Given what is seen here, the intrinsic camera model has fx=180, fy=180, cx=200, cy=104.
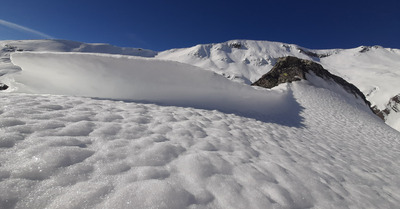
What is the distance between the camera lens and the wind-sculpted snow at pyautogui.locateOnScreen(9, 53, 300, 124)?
4.46m

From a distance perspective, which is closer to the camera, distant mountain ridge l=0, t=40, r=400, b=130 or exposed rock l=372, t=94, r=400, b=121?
exposed rock l=372, t=94, r=400, b=121

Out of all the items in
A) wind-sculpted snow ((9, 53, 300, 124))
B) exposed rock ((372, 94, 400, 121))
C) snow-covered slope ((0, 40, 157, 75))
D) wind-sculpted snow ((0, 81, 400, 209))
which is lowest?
exposed rock ((372, 94, 400, 121))

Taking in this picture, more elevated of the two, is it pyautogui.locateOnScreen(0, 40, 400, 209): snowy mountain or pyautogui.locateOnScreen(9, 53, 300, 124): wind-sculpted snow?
pyautogui.locateOnScreen(9, 53, 300, 124): wind-sculpted snow

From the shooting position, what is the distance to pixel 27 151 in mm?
1583

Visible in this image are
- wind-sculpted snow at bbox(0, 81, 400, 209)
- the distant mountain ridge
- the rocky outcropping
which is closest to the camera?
wind-sculpted snow at bbox(0, 81, 400, 209)

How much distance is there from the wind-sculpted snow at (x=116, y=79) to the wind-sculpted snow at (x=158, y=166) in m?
1.39

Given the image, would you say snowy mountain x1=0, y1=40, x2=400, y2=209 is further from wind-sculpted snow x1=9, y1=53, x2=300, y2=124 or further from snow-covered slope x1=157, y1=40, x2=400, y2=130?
snow-covered slope x1=157, y1=40, x2=400, y2=130

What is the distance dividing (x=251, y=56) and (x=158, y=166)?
68950 mm

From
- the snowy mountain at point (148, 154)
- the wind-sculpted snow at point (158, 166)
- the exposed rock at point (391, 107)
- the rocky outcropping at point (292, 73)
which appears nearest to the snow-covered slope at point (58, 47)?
the rocky outcropping at point (292, 73)

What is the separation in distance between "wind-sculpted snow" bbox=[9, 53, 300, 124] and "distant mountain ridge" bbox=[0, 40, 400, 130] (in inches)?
1569

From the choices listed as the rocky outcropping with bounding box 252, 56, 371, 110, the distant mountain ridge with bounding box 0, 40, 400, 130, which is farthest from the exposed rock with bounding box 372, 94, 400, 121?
the rocky outcropping with bounding box 252, 56, 371, 110

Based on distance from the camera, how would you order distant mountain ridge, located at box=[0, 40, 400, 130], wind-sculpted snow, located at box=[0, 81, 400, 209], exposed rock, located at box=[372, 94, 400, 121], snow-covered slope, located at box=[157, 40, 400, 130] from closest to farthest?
wind-sculpted snow, located at box=[0, 81, 400, 209] < exposed rock, located at box=[372, 94, 400, 121] < snow-covered slope, located at box=[157, 40, 400, 130] < distant mountain ridge, located at box=[0, 40, 400, 130]

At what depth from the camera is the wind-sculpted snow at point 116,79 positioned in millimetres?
4457

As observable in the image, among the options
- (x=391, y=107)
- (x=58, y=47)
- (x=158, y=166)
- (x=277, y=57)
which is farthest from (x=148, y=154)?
(x=58, y=47)
